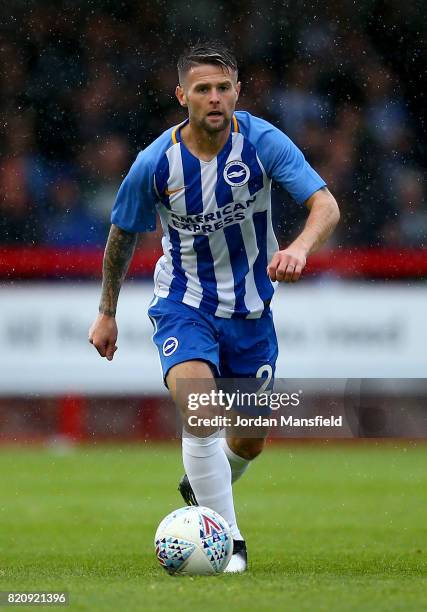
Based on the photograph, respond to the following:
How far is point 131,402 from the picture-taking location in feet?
32.8

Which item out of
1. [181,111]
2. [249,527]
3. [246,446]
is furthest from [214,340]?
[181,111]

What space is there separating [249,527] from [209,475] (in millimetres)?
→ 1590

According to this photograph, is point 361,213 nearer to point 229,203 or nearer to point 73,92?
point 73,92

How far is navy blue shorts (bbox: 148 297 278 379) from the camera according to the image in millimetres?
4355

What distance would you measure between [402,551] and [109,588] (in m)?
1.62

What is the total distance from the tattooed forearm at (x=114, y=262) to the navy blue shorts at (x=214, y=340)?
15 centimetres

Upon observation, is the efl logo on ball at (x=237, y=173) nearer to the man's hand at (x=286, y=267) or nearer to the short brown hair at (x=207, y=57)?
the short brown hair at (x=207, y=57)

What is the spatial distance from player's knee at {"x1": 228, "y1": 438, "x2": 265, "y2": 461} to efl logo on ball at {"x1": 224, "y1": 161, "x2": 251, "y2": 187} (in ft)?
3.24

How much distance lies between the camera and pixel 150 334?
9578 mm

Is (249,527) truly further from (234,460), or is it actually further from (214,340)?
(214,340)

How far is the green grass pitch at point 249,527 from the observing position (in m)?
3.44

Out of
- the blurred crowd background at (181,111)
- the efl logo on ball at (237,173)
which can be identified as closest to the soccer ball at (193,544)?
the efl logo on ball at (237,173)

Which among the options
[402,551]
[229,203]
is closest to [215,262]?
[229,203]

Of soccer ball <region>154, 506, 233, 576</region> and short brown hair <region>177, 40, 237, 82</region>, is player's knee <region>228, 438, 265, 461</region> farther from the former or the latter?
short brown hair <region>177, 40, 237, 82</region>
